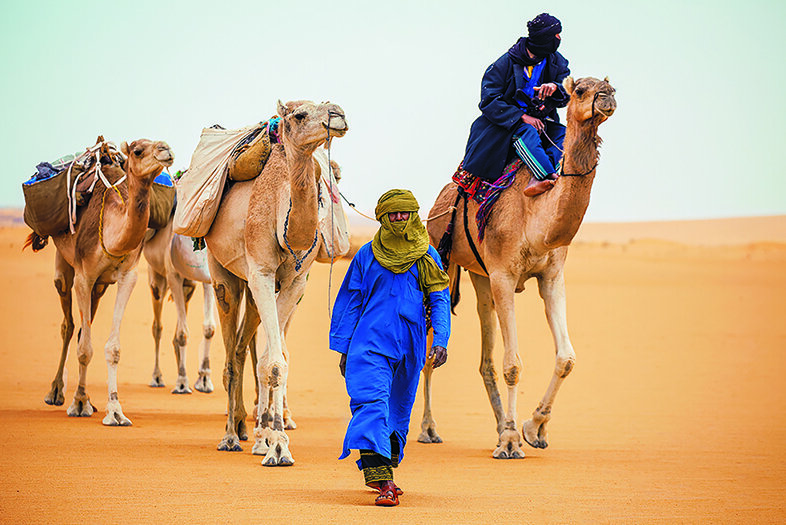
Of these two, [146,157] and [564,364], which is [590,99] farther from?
[146,157]

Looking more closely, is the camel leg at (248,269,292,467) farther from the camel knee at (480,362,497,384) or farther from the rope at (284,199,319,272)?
the camel knee at (480,362,497,384)

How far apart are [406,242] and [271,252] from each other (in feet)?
5.52

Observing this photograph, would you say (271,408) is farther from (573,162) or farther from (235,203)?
(573,162)

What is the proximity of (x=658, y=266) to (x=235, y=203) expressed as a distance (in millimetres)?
40300

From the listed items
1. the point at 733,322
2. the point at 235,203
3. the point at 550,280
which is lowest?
the point at 733,322

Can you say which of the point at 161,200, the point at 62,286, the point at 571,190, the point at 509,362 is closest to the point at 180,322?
the point at 62,286

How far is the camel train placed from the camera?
7.88m

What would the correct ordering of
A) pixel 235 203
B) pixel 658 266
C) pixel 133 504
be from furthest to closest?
1. pixel 658 266
2. pixel 235 203
3. pixel 133 504

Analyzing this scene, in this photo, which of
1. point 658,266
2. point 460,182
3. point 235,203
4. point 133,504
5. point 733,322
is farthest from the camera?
point 658,266

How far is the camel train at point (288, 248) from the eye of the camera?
788 cm

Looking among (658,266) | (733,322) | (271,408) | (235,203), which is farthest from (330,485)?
(658,266)

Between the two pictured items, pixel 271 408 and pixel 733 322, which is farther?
pixel 733 322

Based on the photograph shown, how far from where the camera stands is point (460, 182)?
9.75 metres

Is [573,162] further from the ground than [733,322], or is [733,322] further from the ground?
[573,162]
